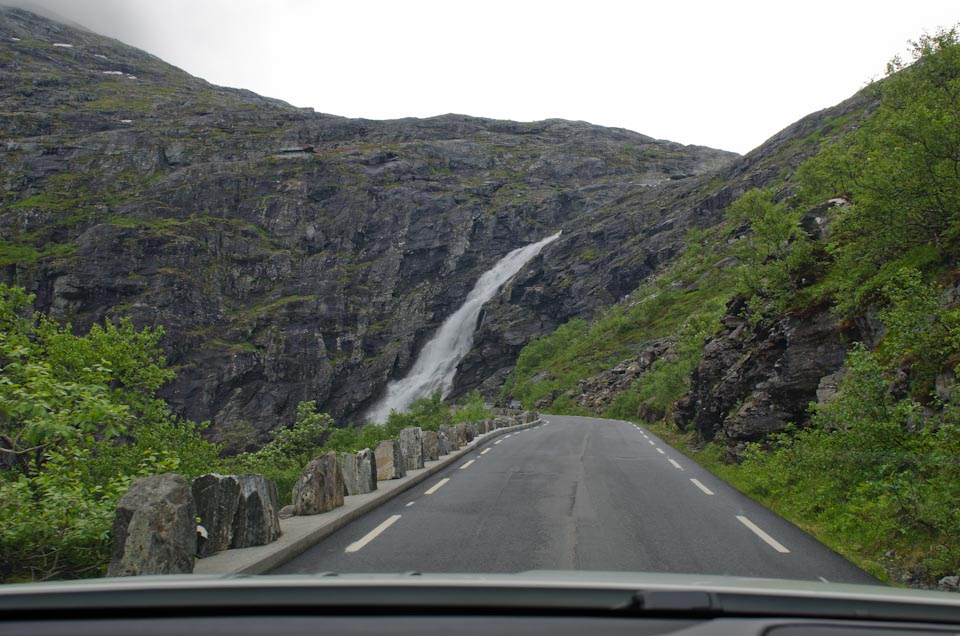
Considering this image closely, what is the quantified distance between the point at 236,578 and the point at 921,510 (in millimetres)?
7396

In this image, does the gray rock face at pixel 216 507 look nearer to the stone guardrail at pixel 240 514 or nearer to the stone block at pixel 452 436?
the stone guardrail at pixel 240 514

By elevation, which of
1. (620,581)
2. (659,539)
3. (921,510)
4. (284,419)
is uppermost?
(620,581)

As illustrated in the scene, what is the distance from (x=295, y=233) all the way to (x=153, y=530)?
120004 mm

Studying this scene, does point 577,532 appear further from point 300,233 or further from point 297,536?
point 300,233

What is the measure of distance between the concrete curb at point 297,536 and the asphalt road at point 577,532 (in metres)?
0.14

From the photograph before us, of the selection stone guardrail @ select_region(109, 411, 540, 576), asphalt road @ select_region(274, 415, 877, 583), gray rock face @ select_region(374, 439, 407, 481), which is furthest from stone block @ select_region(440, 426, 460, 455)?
stone guardrail @ select_region(109, 411, 540, 576)

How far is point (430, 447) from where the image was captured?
1611 cm

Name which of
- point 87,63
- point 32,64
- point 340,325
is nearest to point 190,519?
point 340,325

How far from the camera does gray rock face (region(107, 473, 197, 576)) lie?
14.9 ft

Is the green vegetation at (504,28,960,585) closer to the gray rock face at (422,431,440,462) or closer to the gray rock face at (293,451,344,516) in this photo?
the gray rock face at (293,451,344,516)

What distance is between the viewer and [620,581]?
2.02 meters

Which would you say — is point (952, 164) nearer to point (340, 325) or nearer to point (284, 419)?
point (284, 419)

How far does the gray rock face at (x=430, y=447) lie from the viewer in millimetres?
15953

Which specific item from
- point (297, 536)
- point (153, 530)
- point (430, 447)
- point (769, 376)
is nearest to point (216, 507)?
point (297, 536)
